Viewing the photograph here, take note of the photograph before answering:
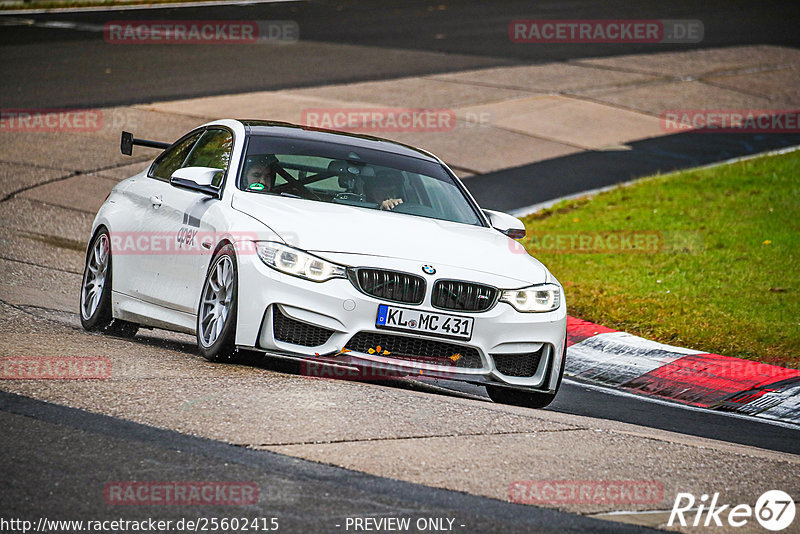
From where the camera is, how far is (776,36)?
1164 inches

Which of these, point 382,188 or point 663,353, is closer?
point 382,188

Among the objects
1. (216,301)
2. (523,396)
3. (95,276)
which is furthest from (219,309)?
(95,276)

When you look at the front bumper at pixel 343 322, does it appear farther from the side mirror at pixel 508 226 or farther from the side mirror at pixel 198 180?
the side mirror at pixel 508 226

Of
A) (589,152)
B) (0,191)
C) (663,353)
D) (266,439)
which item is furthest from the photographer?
(589,152)

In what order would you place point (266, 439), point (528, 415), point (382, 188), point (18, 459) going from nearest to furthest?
point (18, 459)
point (266, 439)
point (528, 415)
point (382, 188)

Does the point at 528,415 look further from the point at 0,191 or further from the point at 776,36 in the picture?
the point at 776,36

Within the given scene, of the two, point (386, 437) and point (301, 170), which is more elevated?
point (301, 170)

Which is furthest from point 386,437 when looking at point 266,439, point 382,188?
point 382,188

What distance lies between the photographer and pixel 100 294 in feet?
28.8

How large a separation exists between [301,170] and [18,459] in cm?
363

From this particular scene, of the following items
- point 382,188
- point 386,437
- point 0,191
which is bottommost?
point 0,191

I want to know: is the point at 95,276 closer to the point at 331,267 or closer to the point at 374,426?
the point at 331,267

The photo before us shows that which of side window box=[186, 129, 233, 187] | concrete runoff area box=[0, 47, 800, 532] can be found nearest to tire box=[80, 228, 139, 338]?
concrete runoff area box=[0, 47, 800, 532]

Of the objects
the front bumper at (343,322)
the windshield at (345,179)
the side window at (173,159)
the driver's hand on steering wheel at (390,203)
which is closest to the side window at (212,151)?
the side window at (173,159)
